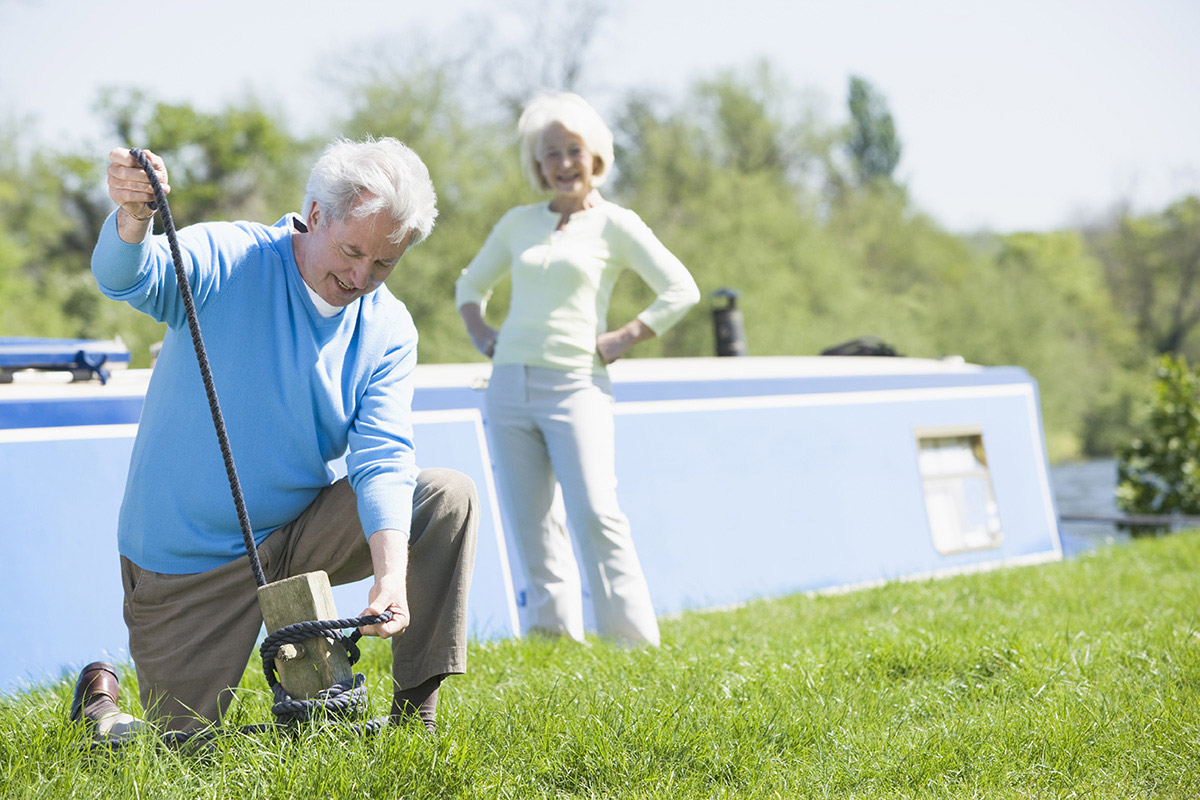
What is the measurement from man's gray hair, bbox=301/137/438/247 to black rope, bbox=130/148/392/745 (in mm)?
301

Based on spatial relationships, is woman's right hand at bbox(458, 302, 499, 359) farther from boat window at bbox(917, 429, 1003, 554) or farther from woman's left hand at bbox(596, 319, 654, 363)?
boat window at bbox(917, 429, 1003, 554)

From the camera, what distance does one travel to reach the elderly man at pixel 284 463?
2.27 m

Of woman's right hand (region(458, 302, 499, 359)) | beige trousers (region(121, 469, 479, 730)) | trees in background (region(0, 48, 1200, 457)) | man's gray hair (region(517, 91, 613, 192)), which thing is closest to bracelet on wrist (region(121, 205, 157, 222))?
beige trousers (region(121, 469, 479, 730))

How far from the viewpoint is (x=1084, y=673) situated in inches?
124

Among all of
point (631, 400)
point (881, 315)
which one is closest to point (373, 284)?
point (631, 400)

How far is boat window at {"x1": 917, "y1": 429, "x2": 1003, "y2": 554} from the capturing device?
21.1ft

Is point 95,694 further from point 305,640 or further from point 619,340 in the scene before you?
point 619,340

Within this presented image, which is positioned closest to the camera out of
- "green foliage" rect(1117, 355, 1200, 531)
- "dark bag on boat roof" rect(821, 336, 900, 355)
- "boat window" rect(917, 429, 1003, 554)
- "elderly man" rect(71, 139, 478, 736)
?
"elderly man" rect(71, 139, 478, 736)

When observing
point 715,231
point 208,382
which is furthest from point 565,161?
point 715,231

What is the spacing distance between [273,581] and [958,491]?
5052 millimetres

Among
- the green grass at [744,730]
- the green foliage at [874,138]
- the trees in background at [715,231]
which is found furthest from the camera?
the green foliage at [874,138]

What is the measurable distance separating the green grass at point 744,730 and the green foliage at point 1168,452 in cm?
672

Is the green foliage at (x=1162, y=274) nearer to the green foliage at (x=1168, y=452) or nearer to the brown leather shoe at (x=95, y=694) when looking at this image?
the green foliage at (x=1168, y=452)

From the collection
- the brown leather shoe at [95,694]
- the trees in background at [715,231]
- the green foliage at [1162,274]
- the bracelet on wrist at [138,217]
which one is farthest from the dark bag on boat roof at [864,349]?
the green foliage at [1162,274]
